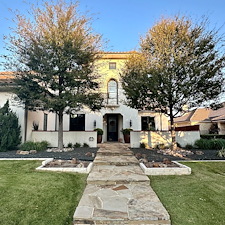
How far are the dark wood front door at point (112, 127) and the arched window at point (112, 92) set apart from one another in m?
1.67

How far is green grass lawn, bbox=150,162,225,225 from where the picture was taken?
3.31m

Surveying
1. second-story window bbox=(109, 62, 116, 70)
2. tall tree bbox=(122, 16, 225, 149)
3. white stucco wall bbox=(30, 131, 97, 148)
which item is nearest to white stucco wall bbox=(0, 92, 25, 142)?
white stucco wall bbox=(30, 131, 97, 148)

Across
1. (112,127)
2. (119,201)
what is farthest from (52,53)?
(112,127)

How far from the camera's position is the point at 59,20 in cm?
935

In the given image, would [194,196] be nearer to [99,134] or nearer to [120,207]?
[120,207]

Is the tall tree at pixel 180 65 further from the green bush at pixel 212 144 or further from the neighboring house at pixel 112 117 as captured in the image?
the neighboring house at pixel 112 117

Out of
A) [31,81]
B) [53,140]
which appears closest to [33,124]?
[53,140]

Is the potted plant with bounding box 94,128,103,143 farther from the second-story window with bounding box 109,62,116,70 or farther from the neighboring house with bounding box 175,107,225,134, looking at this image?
the neighboring house with bounding box 175,107,225,134

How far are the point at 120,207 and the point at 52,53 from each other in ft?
27.8

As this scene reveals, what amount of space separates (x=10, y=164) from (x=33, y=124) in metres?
6.12

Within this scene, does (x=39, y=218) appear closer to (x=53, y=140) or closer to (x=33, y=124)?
(x=53, y=140)

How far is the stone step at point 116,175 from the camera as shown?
5.09 metres

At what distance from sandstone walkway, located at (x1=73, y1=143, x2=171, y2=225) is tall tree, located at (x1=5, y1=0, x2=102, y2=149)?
16.7ft

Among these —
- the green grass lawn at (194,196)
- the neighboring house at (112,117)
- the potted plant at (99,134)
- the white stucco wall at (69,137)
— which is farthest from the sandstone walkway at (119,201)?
the neighboring house at (112,117)
